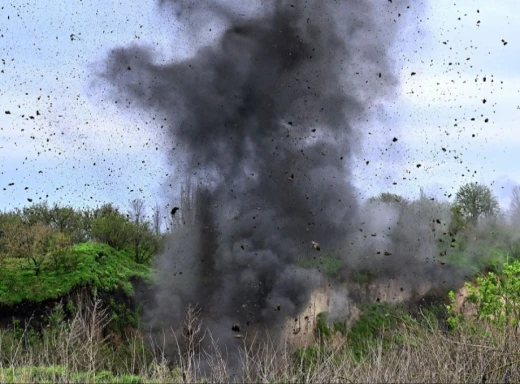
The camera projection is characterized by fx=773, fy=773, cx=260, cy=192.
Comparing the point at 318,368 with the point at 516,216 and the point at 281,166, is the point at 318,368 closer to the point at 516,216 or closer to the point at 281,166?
the point at 281,166

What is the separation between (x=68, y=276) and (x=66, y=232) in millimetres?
7863

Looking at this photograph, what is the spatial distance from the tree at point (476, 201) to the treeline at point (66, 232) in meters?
19.6

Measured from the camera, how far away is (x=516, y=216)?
47.0 metres

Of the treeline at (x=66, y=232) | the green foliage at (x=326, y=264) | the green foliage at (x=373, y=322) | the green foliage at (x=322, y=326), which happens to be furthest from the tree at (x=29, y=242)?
the green foliage at (x=373, y=322)

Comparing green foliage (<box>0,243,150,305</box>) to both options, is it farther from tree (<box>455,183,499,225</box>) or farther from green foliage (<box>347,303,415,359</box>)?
tree (<box>455,183,499,225</box>)

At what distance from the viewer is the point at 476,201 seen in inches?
1913

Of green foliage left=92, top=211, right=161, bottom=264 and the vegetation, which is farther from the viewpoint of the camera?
green foliage left=92, top=211, right=161, bottom=264

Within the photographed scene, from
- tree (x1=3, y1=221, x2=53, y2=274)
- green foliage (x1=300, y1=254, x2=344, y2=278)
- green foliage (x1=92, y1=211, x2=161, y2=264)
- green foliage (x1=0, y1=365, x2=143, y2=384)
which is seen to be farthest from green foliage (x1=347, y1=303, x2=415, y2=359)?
green foliage (x1=0, y1=365, x2=143, y2=384)

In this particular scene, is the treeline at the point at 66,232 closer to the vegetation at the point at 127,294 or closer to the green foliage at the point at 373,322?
the vegetation at the point at 127,294

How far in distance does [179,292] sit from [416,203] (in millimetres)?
14043

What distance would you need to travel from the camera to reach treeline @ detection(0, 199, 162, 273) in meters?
32.1

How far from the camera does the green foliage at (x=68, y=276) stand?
29453mm

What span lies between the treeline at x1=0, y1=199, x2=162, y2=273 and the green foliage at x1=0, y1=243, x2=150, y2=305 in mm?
510

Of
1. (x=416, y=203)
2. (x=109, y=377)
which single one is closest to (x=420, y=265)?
(x=416, y=203)
